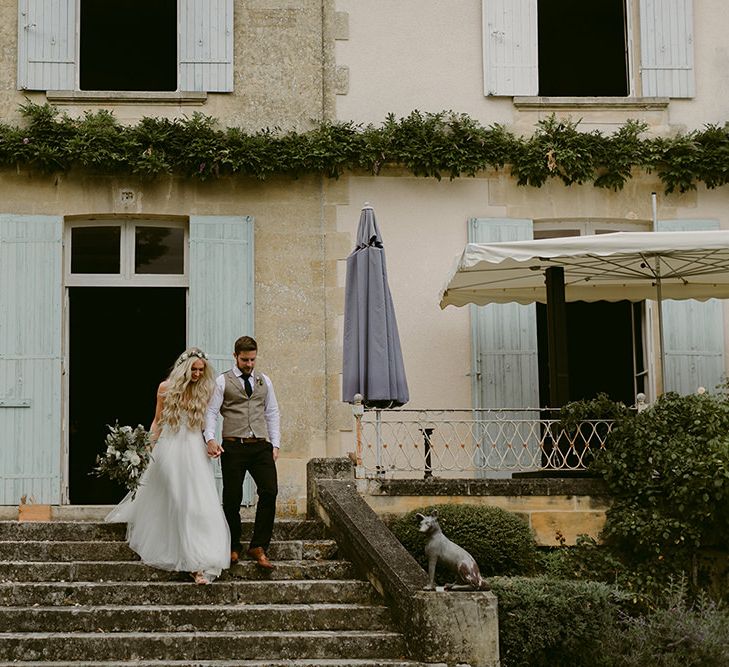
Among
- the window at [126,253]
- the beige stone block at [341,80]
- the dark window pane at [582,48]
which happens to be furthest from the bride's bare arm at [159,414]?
the dark window pane at [582,48]

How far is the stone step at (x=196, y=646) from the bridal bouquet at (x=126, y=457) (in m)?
1.47

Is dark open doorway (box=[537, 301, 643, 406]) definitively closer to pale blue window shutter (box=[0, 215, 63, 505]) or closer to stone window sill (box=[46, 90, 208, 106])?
stone window sill (box=[46, 90, 208, 106])

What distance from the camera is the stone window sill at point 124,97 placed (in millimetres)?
12100

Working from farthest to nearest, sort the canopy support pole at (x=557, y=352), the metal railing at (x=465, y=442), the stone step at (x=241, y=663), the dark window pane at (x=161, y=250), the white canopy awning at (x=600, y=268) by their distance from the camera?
the dark window pane at (x=161, y=250) < the metal railing at (x=465, y=442) < the canopy support pole at (x=557, y=352) < the white canopy awning at (x=600, y=268) < the stone step at (x=241, y=663)

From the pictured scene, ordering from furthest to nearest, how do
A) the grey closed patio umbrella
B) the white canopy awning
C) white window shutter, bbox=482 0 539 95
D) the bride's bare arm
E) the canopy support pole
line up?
white window shutter, bbox=482 0 539 95
the canopy support pole
the grey closed patio umbrella
the white canopy awning
the bride's bare arm

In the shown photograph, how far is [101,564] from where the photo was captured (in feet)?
28.7

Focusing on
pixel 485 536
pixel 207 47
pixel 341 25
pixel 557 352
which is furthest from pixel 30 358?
pixel 557 352

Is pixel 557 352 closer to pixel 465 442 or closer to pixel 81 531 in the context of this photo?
pixel 465 442

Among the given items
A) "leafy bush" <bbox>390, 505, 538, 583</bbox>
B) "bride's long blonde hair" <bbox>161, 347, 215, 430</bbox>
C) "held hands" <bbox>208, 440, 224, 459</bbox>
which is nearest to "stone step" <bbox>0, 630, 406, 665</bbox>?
"held hands" <bbox>208, 440, 224, 459</bbox>

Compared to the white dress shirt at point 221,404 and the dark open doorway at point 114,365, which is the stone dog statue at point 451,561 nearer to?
the white dress shirt at point 221,404

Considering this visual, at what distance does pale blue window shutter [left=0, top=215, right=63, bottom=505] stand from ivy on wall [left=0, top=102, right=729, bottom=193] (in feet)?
2.23

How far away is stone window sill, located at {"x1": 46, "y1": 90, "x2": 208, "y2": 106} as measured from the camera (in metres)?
12.1

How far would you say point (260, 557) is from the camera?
8812mm

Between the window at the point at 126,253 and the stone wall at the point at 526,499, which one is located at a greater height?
the window at the point at 126,253
